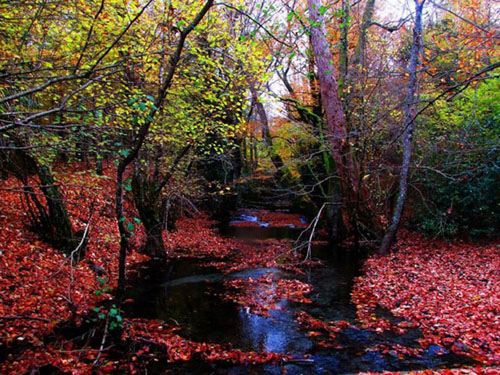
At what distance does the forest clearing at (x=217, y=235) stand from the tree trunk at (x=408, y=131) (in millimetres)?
63

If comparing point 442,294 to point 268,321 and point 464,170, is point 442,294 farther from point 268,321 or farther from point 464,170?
point 464,170

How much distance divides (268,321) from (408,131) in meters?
7.19

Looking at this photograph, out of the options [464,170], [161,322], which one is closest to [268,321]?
[161,322]

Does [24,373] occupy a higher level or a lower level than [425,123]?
lower

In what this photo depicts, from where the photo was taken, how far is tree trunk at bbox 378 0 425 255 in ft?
29.1

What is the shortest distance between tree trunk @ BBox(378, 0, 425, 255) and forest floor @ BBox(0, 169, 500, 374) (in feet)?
2.31

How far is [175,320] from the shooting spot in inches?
266

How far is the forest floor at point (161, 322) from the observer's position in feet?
16.9

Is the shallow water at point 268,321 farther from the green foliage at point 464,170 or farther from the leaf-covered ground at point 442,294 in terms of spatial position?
the green foliage at point 464,170

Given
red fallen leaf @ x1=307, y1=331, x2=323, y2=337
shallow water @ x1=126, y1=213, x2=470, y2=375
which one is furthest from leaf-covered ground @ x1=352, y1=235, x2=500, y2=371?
red fallen leaf @ x1=307, y1=331, x2=323, y2=337

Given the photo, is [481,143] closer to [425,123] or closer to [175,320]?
[425,123]

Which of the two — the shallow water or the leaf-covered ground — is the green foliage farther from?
the shallow water

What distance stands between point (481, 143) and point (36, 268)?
13548mm

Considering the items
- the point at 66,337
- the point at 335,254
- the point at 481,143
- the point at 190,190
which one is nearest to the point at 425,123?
the point at 481,143
